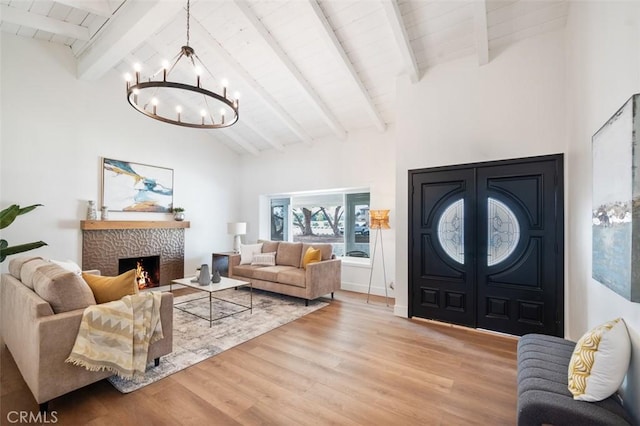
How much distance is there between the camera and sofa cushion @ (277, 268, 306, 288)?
4469mm

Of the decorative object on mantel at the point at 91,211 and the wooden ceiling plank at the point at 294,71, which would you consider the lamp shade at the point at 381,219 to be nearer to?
the wooden ceiling plank at the point at 294,71

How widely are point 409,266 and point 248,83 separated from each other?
148 inches

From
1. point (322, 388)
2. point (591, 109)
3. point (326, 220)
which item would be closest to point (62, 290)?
point (322, 388)

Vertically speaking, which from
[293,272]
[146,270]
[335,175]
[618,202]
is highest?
[335,175]

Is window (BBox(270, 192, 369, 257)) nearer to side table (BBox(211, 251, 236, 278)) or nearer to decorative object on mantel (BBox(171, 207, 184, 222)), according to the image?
side table (BBox(211, 251, 236, 278))

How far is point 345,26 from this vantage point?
3441 millimetres

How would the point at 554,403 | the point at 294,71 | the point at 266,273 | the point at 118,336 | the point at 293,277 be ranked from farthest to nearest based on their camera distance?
the point at 266,273, the point at 293,277, the point at 294,71, the point at 118,336, the point at 554,403

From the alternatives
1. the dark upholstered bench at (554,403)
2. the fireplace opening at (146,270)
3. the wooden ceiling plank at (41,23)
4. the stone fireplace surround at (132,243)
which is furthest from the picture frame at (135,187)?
the dark upholstered bench at (554,403)

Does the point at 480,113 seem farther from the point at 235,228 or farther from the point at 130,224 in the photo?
the point at 130,224

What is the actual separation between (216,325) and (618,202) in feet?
12.6

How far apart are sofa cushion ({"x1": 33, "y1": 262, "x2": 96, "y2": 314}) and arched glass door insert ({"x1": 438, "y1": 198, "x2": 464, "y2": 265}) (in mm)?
3718

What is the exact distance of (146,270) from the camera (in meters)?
5.42

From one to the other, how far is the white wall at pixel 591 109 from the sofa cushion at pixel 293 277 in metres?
3.24

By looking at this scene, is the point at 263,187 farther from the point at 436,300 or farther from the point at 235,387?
the point at 235,387
